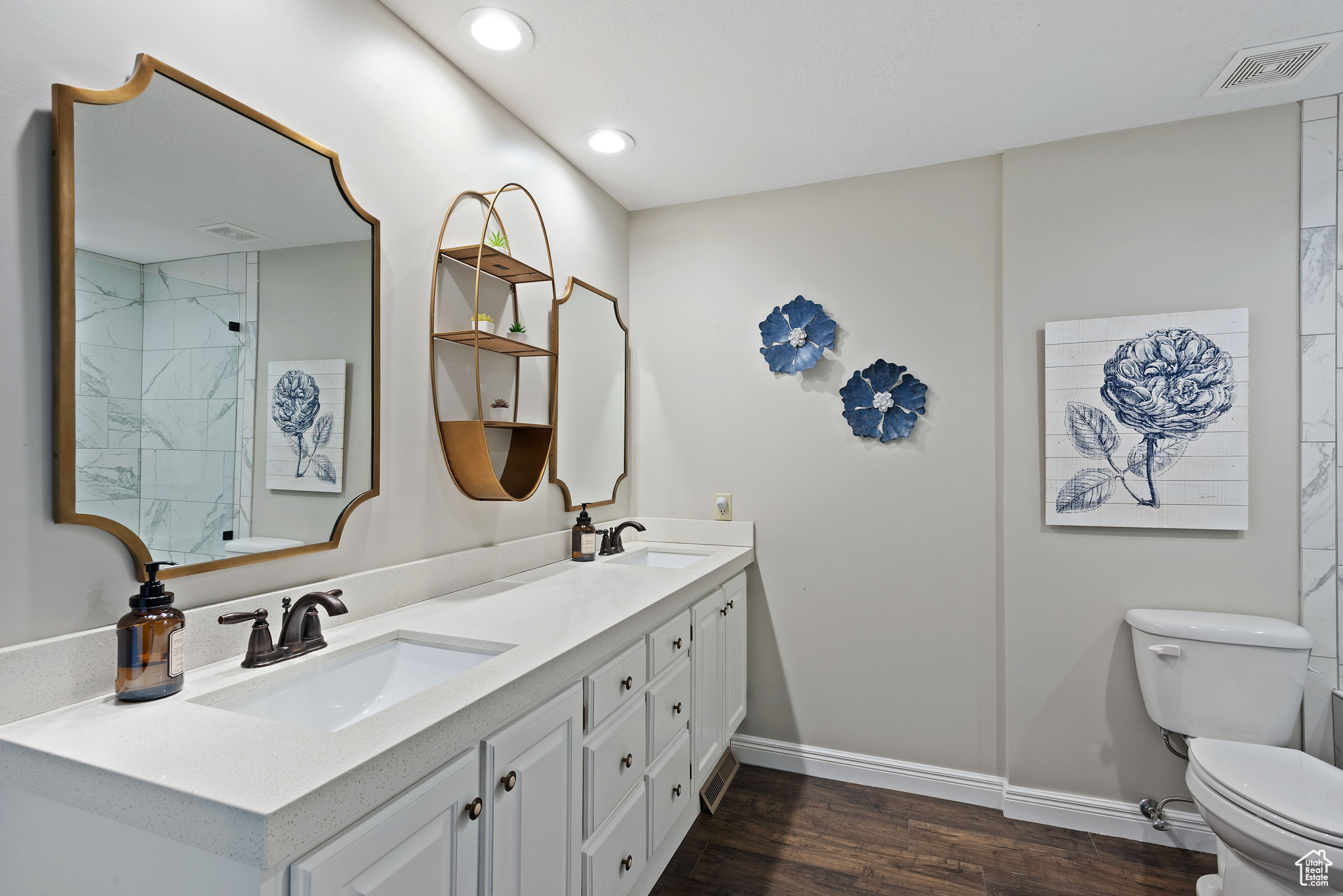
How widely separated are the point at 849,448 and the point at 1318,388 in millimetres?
1464

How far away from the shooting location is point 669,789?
1911 millimetres

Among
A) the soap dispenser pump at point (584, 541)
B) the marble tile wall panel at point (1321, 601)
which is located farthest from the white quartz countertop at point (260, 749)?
the marble tile wall panel at point (1321, 601)

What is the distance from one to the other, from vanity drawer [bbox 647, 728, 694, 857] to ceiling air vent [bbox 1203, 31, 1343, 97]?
257 centimetres

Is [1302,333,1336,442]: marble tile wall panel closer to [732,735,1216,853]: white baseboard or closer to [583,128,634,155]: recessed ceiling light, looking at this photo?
[732,735,1216,853]: white baseboard

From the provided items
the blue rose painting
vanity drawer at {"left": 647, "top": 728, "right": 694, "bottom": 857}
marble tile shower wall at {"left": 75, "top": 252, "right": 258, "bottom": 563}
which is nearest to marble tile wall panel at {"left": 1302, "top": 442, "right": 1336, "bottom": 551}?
the blue rose painting

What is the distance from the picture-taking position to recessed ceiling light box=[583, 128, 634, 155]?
2289 mm

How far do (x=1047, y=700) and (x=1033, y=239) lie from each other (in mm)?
1678

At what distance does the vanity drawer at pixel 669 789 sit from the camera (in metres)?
1.79

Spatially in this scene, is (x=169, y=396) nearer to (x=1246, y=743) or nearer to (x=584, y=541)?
(x=584, y=541)

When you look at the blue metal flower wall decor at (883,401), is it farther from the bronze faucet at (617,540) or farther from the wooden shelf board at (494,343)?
the wooden shelf board at (494,343)

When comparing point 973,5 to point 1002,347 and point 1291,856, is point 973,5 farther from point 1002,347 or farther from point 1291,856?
point 1291,856

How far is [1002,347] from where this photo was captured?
2.41 meters

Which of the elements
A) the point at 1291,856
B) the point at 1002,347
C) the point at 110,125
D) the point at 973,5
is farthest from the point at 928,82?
the point at 1291,856

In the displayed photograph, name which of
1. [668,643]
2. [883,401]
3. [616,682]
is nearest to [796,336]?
[883,401]
